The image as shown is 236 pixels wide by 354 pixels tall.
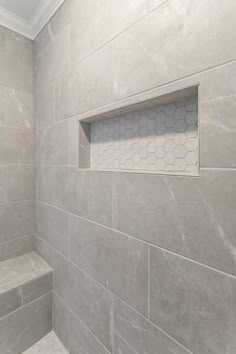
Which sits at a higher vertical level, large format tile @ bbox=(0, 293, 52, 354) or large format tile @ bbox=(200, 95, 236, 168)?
large format tile @ bbox=(200, 95, 236, 168)

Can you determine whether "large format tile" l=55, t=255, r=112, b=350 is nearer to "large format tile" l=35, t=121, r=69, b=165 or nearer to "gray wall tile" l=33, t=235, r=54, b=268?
"gray wall tile" l=33, t=235, r=54, b=268

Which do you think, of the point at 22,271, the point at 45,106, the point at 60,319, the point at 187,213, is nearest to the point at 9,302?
the point at 22,271

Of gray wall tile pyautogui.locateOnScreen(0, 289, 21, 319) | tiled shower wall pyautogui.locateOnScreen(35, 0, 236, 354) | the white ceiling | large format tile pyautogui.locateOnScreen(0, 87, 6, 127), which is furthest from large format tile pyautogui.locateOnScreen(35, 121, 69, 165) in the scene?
gray wall tile pyautogui.locateOnScreen(0, 289, 21, 319)

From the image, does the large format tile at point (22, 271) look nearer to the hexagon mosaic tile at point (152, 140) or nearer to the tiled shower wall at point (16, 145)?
the tiled shower wall at point (16, 145)

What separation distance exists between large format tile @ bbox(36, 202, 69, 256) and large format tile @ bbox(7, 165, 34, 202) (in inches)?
5.6

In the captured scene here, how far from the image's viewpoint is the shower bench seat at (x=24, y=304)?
3.68 ft

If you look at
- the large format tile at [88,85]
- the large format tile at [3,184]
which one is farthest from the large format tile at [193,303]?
the large format tile at [3,184]

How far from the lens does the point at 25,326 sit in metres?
1.20

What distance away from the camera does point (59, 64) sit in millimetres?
1184

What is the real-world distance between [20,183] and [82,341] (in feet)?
3.84

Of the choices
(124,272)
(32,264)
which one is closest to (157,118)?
(124,272)

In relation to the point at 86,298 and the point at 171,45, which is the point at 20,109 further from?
the point at 86,298

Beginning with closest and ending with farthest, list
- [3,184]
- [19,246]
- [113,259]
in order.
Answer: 1. [113,259]
2. [3,184]
3. [19,246]

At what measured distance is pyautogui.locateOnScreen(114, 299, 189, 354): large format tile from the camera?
2.21 ft
